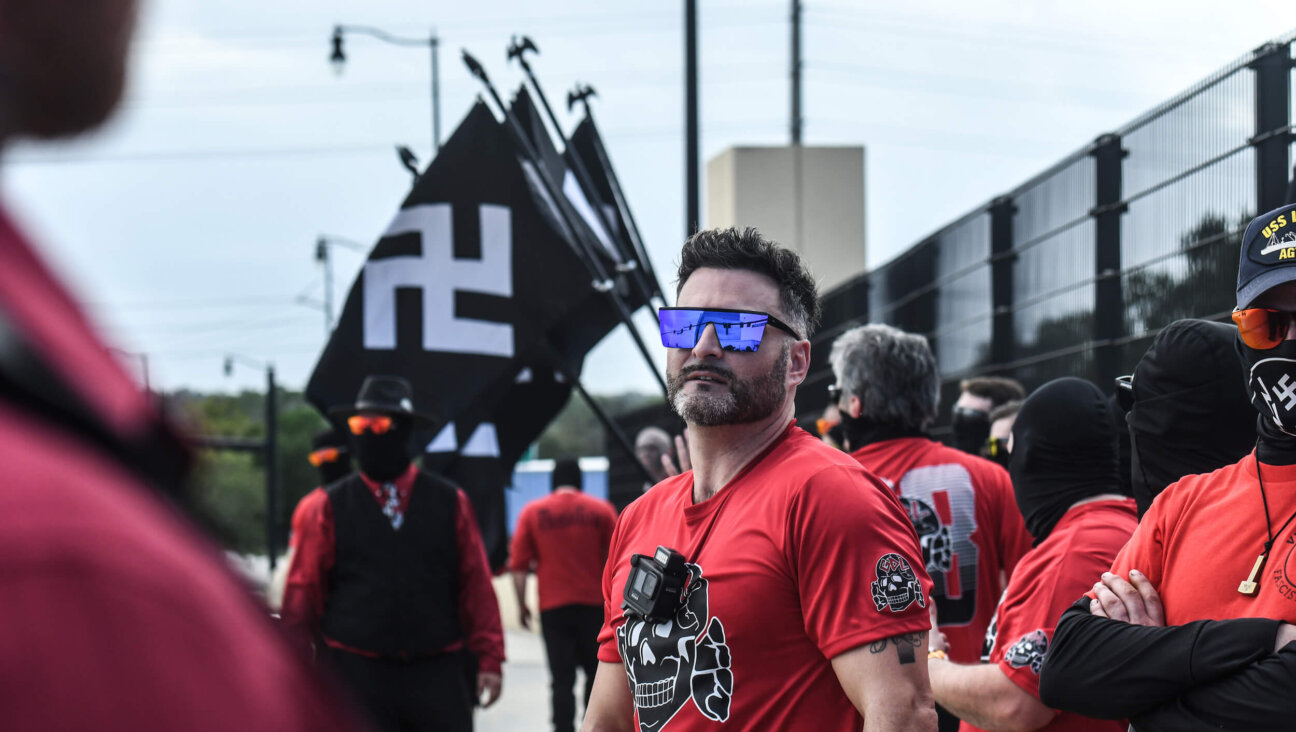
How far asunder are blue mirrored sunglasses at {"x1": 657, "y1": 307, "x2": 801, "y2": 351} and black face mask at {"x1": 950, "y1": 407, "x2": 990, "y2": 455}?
3.24m

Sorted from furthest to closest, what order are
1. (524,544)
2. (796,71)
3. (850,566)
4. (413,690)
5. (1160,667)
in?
(796,71), (524,544), (413,690), (850,566), (1160,667)

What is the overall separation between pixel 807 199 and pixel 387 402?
8.05 meters

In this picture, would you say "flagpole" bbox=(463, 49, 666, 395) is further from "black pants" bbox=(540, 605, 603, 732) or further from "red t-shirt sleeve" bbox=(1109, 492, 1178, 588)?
"red t-shirt sleeve" bbox=(1109, 492, 1178, 588)

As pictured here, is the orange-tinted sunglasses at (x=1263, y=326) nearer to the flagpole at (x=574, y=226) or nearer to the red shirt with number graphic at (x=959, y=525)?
the red shirt with number graphic at (x=959, y=525)

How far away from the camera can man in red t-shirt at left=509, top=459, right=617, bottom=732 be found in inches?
374

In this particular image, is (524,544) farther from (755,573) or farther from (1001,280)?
(755,573)

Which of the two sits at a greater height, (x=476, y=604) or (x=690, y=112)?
(x=690, y=112)

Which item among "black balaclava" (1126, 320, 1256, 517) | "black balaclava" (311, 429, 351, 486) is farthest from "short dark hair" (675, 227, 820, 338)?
"black balaclava" (311, 429, 351, 486)

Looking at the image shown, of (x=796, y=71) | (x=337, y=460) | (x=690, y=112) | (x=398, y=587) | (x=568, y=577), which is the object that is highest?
(x=796, y=71)

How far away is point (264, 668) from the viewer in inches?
24.5

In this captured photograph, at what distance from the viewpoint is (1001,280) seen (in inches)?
324

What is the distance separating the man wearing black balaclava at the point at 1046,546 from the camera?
3.16 metres

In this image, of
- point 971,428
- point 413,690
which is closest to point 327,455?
point 413,690

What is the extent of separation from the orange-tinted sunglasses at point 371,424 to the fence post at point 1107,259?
151 inches
